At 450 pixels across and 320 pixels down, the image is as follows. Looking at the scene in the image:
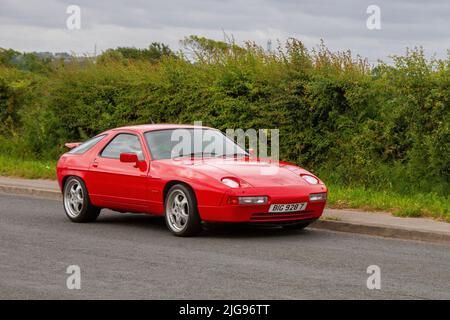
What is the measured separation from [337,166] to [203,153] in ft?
18.6

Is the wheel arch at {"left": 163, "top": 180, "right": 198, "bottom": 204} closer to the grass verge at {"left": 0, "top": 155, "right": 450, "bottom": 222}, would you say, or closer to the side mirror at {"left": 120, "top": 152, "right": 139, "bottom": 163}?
the side mirror at {"left": 120, "top": 152, "right": 139, "bottom": 163}

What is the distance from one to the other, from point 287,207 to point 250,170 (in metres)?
0.72

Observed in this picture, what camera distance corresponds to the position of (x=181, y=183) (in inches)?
539

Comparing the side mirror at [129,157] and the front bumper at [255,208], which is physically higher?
the side mirror at [129,157]

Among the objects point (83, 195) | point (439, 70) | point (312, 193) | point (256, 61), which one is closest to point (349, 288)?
point (312, 193)

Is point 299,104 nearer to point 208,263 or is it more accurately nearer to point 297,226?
point 297,226

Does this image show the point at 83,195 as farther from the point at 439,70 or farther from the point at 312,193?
the point at 439,70

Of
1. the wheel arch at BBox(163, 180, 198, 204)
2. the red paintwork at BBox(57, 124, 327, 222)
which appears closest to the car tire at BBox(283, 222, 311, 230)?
the red paintwork at BBox(57, 124, 327, 222)

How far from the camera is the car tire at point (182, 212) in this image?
531 inches

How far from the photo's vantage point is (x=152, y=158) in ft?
47.3

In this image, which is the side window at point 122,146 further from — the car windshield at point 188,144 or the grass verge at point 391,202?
the grass verge at point 391,202

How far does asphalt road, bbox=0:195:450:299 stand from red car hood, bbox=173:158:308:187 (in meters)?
0.77

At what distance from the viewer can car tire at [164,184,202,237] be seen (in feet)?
44.2

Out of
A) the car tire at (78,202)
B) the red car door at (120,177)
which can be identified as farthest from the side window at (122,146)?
the car tire at (78,202)
